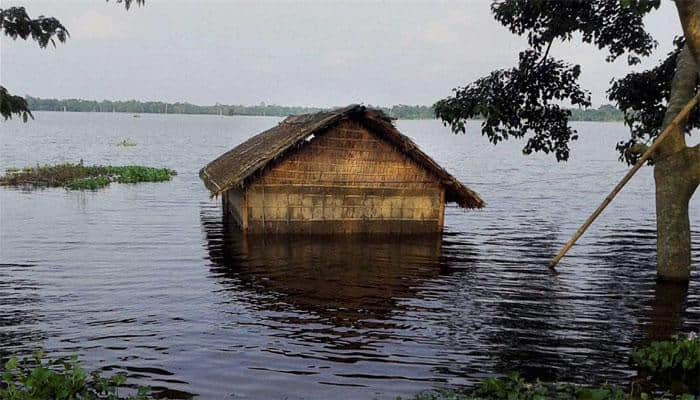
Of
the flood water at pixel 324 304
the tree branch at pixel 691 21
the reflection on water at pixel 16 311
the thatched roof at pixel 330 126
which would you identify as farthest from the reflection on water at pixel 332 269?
the tree branch at pixel 691 21

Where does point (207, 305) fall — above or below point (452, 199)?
below

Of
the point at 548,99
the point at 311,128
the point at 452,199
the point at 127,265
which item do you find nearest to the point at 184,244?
the point at 127,265

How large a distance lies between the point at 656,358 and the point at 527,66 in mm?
8631

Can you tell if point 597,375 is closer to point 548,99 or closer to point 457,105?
point 457,105

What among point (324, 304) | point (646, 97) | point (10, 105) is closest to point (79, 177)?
point (324, 304)

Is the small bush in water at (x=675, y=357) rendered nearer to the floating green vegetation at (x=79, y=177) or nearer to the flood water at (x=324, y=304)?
the flood water at (x=324, y=304)

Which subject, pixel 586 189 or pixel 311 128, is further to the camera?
pixel 586 189

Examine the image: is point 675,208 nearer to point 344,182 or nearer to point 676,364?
point 676,364

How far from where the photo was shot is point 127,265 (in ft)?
51.8

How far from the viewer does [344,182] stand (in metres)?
17.9

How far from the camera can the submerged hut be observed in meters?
17.2

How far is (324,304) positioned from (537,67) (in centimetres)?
794

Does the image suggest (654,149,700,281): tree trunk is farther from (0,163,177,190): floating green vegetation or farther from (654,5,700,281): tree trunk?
(0,163,177,190): floating green vegetation

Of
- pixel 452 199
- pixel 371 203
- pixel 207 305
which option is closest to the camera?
pixel 207 305
